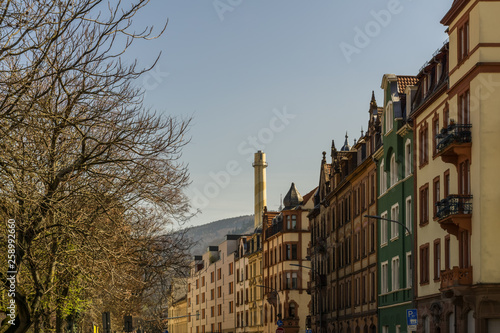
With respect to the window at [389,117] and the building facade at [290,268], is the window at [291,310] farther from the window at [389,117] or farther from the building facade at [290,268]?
the window at [389,117]

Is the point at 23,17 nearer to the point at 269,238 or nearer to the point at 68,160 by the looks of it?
the point at 68,160

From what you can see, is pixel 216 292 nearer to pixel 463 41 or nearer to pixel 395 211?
pixel 395 211

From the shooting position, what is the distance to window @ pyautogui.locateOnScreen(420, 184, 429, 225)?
4168 cm

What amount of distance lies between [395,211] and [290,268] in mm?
46207

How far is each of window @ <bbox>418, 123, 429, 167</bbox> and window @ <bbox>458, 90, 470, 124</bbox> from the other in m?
6.27

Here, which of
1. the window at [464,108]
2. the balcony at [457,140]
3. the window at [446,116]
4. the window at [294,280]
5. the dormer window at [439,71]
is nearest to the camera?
the balcony at [457,140]

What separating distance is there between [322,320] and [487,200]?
40977mm

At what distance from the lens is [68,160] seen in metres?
22.7

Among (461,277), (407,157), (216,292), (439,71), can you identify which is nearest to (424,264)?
(407,157)

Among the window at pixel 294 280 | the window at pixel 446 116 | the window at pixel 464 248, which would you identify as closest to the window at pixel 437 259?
the window at pixel 464 248

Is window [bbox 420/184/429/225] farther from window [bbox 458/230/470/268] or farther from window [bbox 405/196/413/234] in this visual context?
window [bbox 458/230/470/268]

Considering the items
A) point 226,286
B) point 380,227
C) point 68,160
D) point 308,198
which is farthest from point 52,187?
point 226,286

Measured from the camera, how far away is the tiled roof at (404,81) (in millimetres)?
48906

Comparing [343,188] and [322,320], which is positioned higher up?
[343,188]
